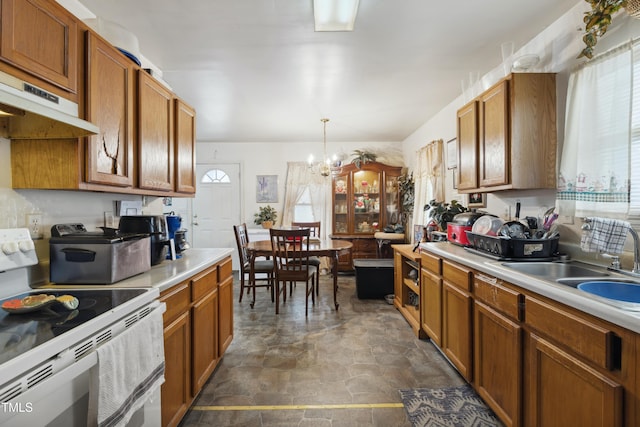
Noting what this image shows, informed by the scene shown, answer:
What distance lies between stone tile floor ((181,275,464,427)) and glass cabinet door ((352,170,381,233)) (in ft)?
6.67

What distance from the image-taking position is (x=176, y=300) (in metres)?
1.52

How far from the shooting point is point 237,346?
262 centimetres

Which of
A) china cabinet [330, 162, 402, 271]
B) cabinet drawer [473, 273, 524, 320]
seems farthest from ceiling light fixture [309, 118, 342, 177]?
cabinet drawer [473, 273, 524, 320]

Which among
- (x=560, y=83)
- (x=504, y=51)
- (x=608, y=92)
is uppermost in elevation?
(x=504, y=51)

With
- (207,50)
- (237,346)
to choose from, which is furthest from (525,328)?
(207,50)

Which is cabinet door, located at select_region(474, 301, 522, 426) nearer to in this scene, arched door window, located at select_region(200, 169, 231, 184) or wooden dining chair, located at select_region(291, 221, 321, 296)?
wooden dining chair, located at select_region(291, 221, 321, 296)

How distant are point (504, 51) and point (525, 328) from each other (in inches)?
74.8

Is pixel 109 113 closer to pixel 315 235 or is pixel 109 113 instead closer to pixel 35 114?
pixel 35 114

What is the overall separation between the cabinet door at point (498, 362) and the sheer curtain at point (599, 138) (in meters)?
0.81

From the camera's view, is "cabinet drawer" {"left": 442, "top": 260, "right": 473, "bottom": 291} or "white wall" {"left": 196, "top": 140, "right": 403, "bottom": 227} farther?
"white wall" {"left": 196, "top": 140, "right": 403, "bottom": 227}

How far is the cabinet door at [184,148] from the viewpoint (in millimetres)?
2238

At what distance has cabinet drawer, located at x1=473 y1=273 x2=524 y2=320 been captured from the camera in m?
1.43

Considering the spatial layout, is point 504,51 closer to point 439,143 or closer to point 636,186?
point 636,186

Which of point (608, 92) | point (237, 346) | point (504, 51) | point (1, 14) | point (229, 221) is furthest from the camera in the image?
point (229, 221)
